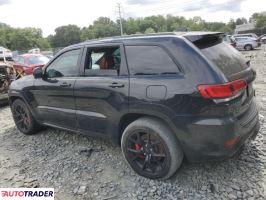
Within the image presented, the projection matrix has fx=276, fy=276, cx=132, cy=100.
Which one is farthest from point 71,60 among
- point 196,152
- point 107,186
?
point 196,152

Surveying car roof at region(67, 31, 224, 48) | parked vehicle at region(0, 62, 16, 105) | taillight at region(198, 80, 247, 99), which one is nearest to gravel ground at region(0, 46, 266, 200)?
taillight at region(198, 80, 247, 99)

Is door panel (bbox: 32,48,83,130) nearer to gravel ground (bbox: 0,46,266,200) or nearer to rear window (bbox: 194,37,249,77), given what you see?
gravel ground (bbox: 0,46,266,200)

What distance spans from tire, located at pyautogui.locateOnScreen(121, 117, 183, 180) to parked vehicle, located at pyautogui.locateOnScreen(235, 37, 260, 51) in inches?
1016

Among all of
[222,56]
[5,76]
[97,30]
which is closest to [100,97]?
[222,56]

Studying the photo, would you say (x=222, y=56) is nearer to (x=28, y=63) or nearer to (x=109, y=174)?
(x=109, y=174)

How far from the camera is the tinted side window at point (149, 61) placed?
10.4ft

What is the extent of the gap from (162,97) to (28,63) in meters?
9.94

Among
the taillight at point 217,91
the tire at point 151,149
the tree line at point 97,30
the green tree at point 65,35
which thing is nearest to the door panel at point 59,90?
the tire at point 151,149

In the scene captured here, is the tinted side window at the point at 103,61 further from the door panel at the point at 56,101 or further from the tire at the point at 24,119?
the tire at the point at 24,119

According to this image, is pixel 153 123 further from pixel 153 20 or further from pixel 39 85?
pixel 153 20

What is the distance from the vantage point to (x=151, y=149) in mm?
3434

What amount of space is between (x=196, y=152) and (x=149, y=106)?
0.74m

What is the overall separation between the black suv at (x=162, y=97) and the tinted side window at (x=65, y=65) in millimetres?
18

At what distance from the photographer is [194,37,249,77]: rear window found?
308cm
